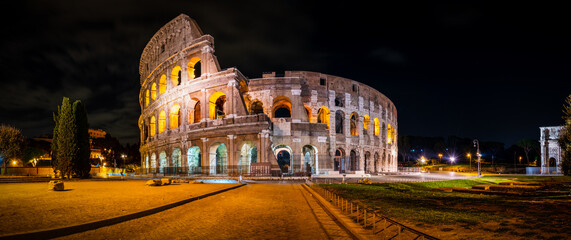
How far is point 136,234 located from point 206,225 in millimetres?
1520

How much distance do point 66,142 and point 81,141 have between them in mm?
1089

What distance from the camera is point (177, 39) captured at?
3859 cm

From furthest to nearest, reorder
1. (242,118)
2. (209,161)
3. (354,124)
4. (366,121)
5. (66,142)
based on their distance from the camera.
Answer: (354,124) < (366,121) < (209,161) < (242,118) < (66,142)

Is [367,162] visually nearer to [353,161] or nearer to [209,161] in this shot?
[353,161]

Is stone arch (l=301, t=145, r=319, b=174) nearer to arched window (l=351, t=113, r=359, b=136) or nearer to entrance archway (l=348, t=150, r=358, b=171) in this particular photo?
entrance archway (l=348, t=150, r=358, b=171)

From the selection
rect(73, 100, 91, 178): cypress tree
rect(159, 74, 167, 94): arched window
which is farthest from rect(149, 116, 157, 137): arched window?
rect(73, 100, 91, 178): cypress tree

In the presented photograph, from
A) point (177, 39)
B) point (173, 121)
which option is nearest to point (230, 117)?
point (173, 121)

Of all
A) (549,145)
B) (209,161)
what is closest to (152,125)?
(209,161)

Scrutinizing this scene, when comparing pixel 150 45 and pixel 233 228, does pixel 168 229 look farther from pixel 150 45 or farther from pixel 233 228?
pixel 150 45

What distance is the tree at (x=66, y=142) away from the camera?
83.4 feet

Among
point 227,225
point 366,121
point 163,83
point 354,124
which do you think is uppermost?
point 163,83

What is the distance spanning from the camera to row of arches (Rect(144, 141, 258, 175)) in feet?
103

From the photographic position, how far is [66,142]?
25625 millimetres

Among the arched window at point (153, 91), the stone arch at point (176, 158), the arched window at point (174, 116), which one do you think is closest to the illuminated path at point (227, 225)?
the stone arch at point (176, 158)
